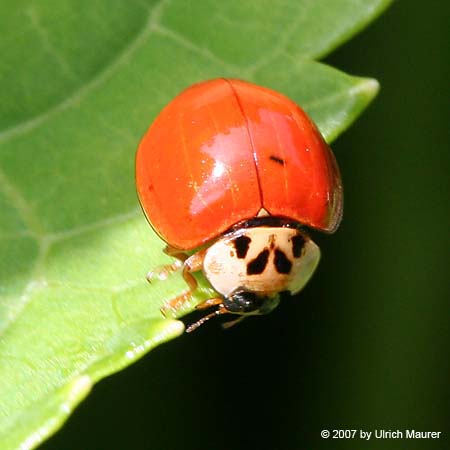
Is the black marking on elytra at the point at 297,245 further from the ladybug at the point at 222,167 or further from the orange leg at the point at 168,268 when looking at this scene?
the orange leg at the point at 168,268

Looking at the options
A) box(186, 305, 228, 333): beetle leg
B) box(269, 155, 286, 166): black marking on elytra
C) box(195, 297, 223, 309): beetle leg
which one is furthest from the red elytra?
box(186, 305, 228, 333): beetle leg

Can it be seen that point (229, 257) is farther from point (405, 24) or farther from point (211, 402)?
point (405, 24)

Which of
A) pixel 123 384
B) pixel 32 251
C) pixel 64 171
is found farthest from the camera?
pixel 123 384

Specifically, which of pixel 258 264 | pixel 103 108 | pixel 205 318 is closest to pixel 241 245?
pixel 258 264

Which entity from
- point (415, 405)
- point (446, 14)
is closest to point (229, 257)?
point (415, 405)

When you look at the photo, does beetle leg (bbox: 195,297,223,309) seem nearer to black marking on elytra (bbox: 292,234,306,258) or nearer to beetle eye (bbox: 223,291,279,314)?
beetle eye (bbox: 223,291,279,314)
